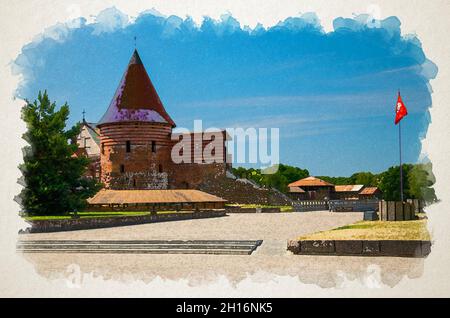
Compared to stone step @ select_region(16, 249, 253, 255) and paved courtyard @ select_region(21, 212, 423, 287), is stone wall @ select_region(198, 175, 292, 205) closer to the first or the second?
stone step @ select_region(16, 249, 253, 255)

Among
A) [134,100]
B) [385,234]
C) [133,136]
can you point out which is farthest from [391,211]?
[134,100]

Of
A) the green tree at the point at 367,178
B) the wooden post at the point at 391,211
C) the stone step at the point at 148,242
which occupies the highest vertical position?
the green tree at the point at 367,178

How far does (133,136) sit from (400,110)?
89.9 feet

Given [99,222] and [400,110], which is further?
[99,222]

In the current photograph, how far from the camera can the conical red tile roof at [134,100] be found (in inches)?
1699

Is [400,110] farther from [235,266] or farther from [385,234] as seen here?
[235,266]

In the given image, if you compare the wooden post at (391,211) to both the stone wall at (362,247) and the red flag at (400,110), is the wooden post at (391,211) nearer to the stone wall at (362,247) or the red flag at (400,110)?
the red flag at (400,110)

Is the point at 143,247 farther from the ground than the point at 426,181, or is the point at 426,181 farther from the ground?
the point at 426,181

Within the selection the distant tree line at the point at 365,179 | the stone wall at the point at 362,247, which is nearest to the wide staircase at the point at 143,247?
the stone wall at the point at 362,247

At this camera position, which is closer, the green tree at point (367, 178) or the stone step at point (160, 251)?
the stone step at point (160, 251)

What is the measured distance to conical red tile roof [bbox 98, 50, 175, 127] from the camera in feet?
142

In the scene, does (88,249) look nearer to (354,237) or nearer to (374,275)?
(354,237)

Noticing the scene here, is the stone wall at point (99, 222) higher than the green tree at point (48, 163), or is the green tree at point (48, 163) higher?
the green tree at point (48, 163)

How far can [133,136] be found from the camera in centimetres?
4316
